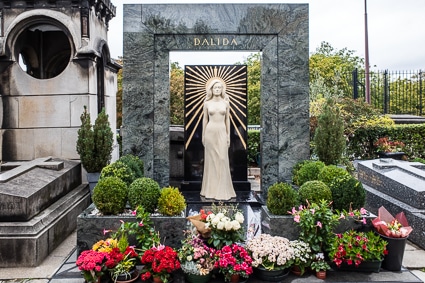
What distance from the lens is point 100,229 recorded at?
5840mm

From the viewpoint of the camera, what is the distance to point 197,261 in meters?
4.97

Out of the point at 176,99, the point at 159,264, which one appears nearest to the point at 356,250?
the point at 159,264

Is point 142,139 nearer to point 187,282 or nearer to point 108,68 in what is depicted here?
point 108,68

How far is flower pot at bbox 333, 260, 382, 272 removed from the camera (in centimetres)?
529

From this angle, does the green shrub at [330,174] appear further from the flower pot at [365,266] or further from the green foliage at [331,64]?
the green foliage at [331,64]

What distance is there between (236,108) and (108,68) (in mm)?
4678

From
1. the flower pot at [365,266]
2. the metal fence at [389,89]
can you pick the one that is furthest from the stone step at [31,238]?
the metal fence at [389,89]

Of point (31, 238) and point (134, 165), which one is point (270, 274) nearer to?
point (31, 238)

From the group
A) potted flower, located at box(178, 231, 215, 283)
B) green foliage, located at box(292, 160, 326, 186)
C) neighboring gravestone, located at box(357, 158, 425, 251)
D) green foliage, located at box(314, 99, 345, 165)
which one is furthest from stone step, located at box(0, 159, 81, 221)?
neighboring gravestone, located at box(357, 158, 425, 251)

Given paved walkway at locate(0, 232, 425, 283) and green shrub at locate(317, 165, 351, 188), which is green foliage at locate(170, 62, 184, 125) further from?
paved walkway at locate(0, 232, 425, 283)

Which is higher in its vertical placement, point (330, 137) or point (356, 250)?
point (330, 137)

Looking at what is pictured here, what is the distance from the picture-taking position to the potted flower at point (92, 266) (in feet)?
15.8

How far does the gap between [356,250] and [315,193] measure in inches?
43.7

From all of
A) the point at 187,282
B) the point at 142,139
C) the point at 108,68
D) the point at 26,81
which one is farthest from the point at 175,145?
the point at 187,282
